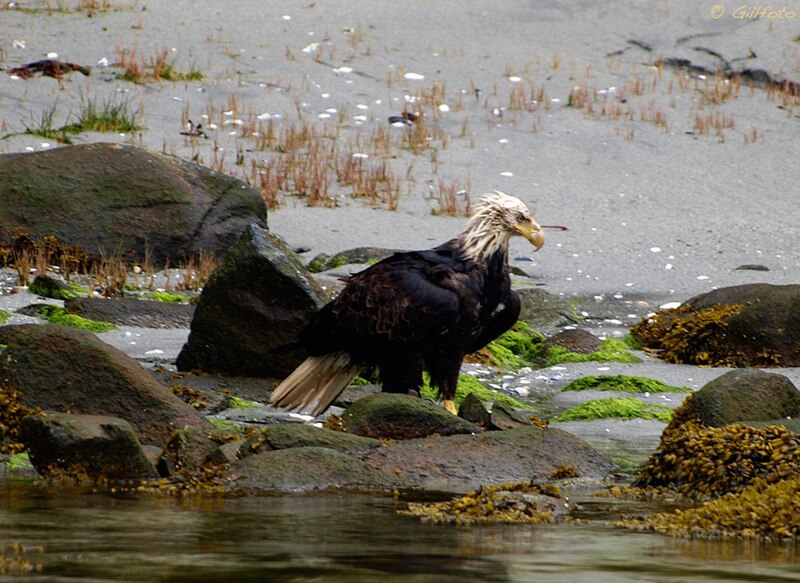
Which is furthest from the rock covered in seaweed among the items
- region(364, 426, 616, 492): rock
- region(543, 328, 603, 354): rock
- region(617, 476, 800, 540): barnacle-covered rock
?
region(543, 328, 603, 354): rock

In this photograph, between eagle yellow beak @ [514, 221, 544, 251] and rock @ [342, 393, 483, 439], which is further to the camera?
eagle yellow beak @ [514, 221, 544, 251]

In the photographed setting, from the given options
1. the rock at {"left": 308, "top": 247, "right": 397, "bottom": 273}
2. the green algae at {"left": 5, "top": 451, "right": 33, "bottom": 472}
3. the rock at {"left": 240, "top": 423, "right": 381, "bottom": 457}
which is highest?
the rock at {"left": 240, "top": 423, "right": 381, "bottom": 457}

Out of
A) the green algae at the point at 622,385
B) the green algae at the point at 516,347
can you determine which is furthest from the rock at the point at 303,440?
the green algae at the point at 516,347

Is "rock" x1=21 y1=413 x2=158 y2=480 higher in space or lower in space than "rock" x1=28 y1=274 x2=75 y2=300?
higher

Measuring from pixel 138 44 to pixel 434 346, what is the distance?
1603cm

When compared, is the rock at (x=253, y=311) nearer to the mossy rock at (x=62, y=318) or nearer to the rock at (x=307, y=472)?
the mossy rock at (x=62, y=318)

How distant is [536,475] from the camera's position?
23.7 feet

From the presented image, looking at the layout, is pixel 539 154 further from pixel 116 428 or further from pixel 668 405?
pixel 116 428

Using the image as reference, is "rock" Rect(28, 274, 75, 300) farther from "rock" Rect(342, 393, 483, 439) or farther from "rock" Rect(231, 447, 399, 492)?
"rock" Rect(231, 447, 399, 492)

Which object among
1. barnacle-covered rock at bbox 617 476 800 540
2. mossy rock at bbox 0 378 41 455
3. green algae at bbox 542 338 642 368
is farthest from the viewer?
green algae at bbox 542 338 642 368

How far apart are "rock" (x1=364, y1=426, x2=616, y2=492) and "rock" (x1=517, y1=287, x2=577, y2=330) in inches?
221

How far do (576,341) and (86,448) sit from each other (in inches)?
255

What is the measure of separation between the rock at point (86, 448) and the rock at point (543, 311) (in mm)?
7023

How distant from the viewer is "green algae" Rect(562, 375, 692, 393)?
10.8 meters
